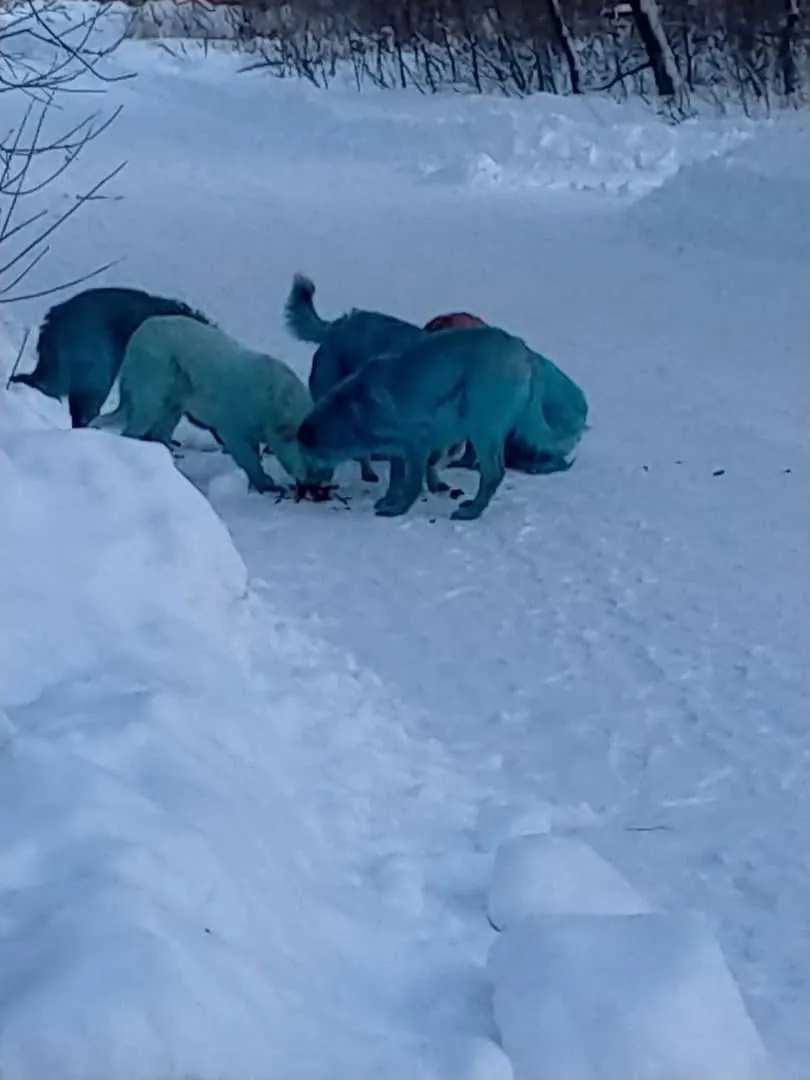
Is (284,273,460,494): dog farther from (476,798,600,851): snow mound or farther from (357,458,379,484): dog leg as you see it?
(476,798,600,851): snow mound

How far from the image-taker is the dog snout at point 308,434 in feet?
23.1

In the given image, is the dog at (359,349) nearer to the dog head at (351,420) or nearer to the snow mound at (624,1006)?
the dog head at (351,420)

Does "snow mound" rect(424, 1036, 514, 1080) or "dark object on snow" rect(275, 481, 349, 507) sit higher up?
"snow mound" rect(424, 1036, 514, 1080)

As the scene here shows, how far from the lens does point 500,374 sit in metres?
6.96

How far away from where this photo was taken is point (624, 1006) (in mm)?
3000

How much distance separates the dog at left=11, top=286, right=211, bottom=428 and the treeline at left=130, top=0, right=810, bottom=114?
13.9 metres

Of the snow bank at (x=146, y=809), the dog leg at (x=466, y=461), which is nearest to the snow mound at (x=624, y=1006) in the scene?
the snow bank at (x=146, y=809)

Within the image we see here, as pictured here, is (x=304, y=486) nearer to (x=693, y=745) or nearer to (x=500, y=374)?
(x=500, y=374)

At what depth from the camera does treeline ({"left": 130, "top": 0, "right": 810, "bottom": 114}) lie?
21328 mm

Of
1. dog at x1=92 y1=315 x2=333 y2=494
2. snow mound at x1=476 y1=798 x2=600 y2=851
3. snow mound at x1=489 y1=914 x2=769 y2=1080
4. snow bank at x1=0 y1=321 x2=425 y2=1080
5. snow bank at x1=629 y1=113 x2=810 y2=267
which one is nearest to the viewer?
snow bank at x1=0 y1=321 x2=425 y2=1080

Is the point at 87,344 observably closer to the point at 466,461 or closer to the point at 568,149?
the point at 466,461

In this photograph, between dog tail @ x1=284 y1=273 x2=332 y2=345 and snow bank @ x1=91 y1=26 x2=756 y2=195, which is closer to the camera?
dog tail @ x1=284 y1=273 x2=332 y2=345

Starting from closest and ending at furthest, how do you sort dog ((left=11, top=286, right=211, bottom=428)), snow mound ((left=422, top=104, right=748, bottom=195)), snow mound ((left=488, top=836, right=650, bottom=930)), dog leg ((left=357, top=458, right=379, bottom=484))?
1. snow mound ((left=488, top=836, right=650, bottom=930))
2. dog ((left=11, top=286, right=211, bottom=428))
3. dog leg ((left=357, top=458, right=379, bottom=484))
4. snow mound ((left=422, top=104, right=748, bottom=195))

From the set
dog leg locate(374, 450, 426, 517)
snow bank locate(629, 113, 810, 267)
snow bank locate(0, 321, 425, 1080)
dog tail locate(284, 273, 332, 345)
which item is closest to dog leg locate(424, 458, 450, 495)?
dog leg locate(374, 450, 426, 517)
